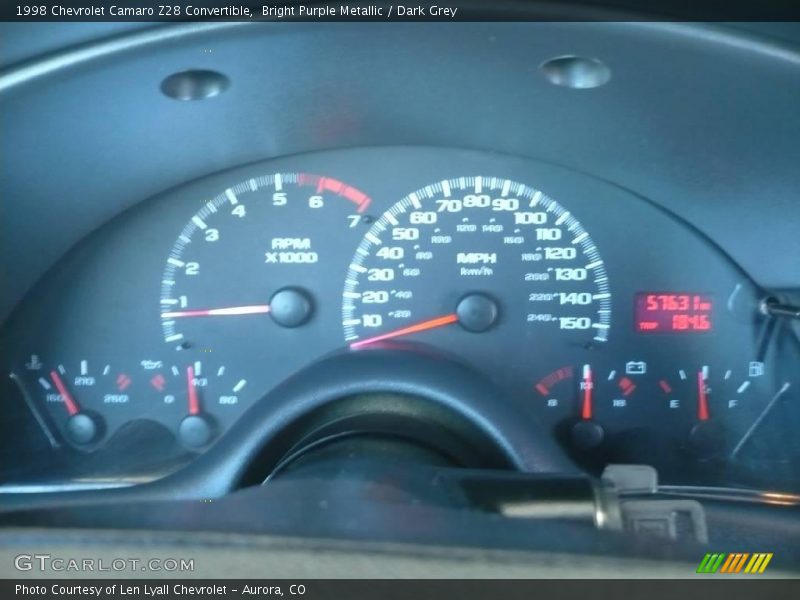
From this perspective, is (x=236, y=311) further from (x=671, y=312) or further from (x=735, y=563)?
(x=735, y=563)

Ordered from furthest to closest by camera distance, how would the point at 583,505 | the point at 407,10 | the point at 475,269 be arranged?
the point at 475,269, the point at 407,10, the point at 583,505

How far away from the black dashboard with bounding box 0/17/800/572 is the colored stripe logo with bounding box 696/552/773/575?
435mm

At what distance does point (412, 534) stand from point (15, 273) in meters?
1.07

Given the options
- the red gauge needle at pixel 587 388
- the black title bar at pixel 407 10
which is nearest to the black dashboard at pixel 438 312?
the red gauge needle at pixel 587 388

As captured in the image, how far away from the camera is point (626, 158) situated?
1.85m

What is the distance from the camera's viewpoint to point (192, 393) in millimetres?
1955

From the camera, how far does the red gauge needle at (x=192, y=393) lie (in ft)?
6.40

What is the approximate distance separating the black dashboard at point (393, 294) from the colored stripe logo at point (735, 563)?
1.43 feet

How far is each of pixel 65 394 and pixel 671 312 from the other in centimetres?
110

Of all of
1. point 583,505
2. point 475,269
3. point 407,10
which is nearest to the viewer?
point 583,505

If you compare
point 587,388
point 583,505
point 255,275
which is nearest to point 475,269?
point 587,388

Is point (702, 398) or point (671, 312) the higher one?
point (671, 312)

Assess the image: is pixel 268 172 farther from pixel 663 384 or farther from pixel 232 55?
pixel 663 384
